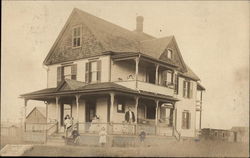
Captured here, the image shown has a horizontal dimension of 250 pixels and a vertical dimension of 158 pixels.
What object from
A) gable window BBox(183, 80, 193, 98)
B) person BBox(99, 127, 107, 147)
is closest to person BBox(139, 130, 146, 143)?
person BBox(99, 127, 107, 147)

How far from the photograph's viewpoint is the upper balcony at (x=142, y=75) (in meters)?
21.7

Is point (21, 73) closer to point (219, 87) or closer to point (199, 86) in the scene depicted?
point (219, 87)

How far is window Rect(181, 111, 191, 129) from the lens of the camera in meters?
29.6

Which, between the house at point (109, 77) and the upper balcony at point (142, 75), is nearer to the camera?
the house at point (109, 77)

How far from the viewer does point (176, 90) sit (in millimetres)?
28312

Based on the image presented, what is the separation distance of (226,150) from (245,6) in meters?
6.83

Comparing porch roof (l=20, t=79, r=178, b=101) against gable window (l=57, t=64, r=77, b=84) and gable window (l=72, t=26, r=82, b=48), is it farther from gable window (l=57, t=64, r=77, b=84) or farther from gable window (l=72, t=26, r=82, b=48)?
gable window (l=72, t=26, r=82, b=48)

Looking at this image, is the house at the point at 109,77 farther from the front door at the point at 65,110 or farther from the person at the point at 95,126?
the person at the point at 95,126

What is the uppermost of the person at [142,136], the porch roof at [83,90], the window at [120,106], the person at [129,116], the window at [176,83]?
the window at [176,83]

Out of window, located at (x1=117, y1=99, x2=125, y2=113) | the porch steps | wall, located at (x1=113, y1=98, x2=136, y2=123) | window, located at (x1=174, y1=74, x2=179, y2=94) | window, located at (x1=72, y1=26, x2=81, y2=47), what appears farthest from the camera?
window, located at (x1=174, y1=74, x2=179, y2=94)

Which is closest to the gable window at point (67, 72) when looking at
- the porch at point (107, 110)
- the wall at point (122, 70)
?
the porch at point (107, 110)

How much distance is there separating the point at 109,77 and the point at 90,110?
2378 millimetres

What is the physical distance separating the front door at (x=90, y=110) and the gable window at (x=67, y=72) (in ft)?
8.03

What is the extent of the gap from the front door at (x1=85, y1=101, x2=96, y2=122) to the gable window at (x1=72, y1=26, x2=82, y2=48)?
3.88 meters
